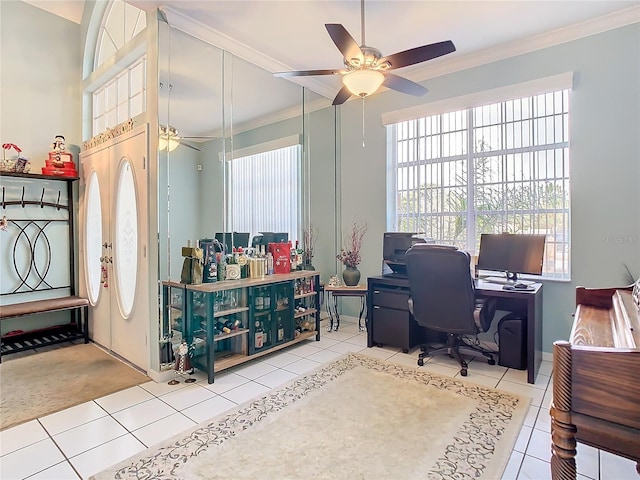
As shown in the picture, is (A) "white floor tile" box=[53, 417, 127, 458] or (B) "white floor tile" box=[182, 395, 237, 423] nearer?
(A) "white floor tile" box=[53, 417, 127, 458]

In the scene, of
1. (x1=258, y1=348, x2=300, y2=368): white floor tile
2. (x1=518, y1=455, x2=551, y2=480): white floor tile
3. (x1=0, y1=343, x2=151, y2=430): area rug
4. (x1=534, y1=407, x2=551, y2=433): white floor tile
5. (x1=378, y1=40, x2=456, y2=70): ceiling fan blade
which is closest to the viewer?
(x1=518, y1=455, x2=551, y2=480): white floor tile

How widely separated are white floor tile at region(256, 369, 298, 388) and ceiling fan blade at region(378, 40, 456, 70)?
262cm

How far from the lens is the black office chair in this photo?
2.95m

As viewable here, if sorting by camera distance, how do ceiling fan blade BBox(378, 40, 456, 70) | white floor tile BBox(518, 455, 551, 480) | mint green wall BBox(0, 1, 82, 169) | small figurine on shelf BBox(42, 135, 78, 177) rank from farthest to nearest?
small figurine on shelf BBox(42, 135, 78, 177), mint green wall BBox(0, 1, 82, 169), ceiling fan blade BBox(378, 40, 456, 70), white floor tile BBox(518, 455, 551, 480)

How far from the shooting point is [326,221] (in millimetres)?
4965

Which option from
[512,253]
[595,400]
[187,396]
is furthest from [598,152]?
[187,396]

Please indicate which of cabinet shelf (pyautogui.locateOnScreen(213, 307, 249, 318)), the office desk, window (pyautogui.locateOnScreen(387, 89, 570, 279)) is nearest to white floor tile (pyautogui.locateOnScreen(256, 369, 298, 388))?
cabinet shelf (pyautogui.locateOnScreen(213, 307, 249, 318))

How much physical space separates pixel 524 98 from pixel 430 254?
1.96 m

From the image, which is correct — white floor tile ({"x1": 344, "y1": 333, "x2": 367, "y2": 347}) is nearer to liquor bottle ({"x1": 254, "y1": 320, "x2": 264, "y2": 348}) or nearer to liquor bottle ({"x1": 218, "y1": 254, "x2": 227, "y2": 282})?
liquor bottle ({"x1": 254, "y1": 320, "x2": 264, "y2": 348})

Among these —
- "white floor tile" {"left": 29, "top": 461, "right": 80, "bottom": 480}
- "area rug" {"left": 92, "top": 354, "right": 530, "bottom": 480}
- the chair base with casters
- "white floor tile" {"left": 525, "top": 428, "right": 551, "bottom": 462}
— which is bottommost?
"white floor tile" {"left": 29, "top": 461, "right": 80, "bottom": 480}

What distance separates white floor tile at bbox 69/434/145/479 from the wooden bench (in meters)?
2.27

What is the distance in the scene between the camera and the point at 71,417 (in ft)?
7.81

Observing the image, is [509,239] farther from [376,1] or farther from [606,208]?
[376,1]

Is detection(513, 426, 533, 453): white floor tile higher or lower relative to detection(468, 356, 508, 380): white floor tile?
higher
